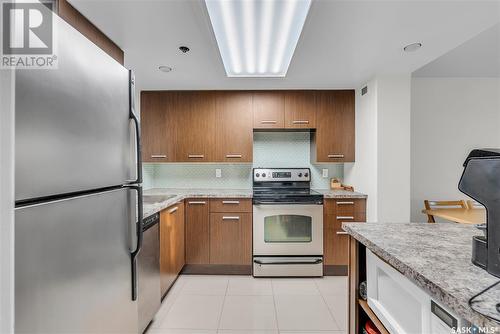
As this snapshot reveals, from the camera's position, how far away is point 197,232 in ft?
9.62

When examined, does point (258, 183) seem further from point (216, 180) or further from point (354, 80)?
point (354, 80)

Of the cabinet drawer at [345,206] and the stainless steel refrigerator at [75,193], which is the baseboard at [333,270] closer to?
the cabinet drawer at [345,206]

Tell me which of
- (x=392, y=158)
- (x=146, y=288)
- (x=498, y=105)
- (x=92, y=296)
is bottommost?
(x=146, y=288)

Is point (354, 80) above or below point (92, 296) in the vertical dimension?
above

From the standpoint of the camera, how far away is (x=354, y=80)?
2.86m

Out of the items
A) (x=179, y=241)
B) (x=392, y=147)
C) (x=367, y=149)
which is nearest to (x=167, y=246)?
(x=179, y=241)

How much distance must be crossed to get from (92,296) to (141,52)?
1.89m

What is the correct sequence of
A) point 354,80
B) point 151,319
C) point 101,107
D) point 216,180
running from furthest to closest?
point 216,180 < point 354,80 < point 151,319 < point 101,107

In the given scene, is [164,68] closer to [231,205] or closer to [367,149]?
[231,205]

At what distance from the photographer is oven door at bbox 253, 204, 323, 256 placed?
2873 mm

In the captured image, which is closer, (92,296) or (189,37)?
(92,296)

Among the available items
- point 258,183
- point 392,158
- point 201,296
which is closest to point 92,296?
point 201,296

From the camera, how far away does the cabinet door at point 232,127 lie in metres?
3.22

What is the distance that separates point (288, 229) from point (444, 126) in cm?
253
